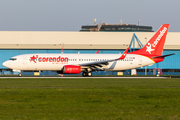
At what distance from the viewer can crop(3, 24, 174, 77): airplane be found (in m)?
48.1

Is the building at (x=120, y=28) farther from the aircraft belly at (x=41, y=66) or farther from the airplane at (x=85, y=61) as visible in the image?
the aircraft belly at (x=41, y=66)

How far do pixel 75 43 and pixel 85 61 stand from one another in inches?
1068

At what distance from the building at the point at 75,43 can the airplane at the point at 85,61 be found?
1953 cm

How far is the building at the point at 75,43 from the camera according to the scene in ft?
241

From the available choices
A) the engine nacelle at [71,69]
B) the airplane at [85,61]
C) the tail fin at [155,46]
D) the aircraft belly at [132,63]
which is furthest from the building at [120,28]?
the engine nacelle at [71,69]

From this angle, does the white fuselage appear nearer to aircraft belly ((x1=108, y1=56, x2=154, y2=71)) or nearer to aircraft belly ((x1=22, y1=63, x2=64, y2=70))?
aircraft belly ((x1=22, y1=63, x2=64, y2=70))

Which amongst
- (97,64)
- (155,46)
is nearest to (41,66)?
(97,64)

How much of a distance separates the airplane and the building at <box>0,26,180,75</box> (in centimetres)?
1953

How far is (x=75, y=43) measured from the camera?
76.4 metres

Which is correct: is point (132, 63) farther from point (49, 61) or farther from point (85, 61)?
point (49, 61)

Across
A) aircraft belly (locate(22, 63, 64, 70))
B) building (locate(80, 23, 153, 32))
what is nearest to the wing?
aircraft belly (locate(22, 63, 64, 70))
